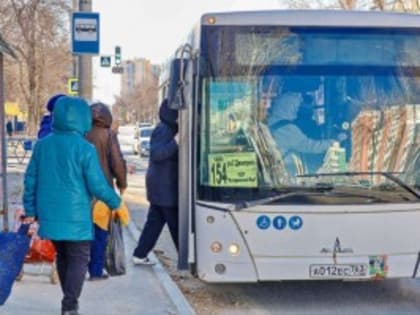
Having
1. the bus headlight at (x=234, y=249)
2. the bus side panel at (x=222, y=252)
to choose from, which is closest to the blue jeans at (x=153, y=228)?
the bus side panel at (x=222, y=252)

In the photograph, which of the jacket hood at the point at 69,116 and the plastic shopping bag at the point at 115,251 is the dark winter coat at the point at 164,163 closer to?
the plastic shopping bag at the point at 115,251

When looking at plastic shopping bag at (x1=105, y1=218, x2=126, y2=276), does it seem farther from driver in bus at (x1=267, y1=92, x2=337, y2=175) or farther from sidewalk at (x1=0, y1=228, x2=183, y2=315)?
driver in bus at (x1=267, y1=92, x2=337, y2=175)

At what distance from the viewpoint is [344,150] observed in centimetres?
686

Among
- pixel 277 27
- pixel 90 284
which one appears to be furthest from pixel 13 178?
pixel 277 27

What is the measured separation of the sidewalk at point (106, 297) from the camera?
6473 millimetres

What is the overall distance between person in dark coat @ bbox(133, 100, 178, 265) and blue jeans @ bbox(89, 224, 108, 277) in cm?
82

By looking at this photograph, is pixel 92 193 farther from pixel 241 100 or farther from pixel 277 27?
pixel 277 27

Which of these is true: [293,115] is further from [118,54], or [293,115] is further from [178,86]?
[118,54]

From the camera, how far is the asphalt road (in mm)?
7145

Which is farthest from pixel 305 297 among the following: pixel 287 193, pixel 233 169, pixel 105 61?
pixel 105 61

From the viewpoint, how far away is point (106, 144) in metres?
7.47

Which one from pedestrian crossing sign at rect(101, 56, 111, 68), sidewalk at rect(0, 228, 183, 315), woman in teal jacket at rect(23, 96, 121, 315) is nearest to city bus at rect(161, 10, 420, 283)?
sidewalk at rect(0, 228, 183, 315)

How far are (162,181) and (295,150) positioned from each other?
1762mm

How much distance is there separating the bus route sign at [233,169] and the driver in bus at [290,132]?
30 cm
